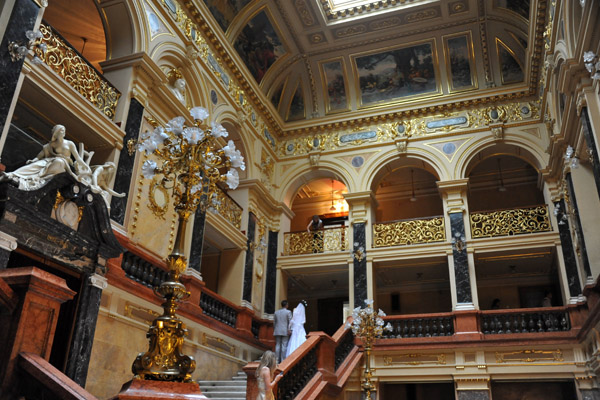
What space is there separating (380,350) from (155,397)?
10179 millimetres

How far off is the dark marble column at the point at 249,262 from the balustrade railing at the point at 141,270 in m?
3.73

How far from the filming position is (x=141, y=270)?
8.66 meters

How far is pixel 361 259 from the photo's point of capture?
13.6 m

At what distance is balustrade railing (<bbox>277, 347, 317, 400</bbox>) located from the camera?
7.29 m

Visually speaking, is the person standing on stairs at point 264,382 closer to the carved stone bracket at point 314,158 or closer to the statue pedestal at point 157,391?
the statue pedestal at point 157,391

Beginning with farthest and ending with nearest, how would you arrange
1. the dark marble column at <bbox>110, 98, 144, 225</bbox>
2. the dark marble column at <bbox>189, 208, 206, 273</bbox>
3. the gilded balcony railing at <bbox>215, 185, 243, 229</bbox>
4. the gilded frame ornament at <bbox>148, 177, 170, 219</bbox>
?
the gilded balcony railing at <bbox>215, 185, 243, 229</bbox>
the dark marble column at <bbox>189, 208, 206, 273</bbox>
the gilded frame ornament at <bbox>148, 177, 170, 219</bbox>
the dark marble column at <bbox>110, 98, 144, 225</bbox>

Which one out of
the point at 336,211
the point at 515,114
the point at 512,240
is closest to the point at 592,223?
the point at 512,240

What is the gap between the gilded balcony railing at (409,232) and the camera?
1349 cm

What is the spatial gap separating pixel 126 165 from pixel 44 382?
6.49 m

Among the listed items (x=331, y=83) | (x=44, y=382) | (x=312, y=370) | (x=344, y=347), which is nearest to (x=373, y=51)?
(x=331, y=83)

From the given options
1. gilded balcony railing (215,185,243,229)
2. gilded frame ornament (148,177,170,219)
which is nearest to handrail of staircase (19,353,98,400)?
gilded frame ornament (148,177,170,219)

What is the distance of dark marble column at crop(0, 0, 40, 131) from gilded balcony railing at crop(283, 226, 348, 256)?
30.5 ft

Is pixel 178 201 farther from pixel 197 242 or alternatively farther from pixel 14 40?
pixel 197 242

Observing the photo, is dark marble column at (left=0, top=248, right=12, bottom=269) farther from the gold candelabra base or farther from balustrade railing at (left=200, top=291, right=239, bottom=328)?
balustrade railing at (left=200, top=291, right=239, bottom=328)
